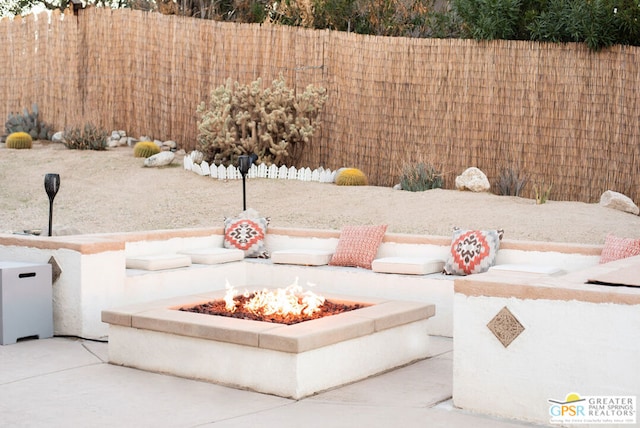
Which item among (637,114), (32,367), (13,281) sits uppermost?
(637,114)

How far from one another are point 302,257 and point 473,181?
6.15 metres

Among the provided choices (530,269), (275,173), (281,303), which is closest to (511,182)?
(275,173)

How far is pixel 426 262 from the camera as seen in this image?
21.4ft

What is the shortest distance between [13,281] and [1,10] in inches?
704

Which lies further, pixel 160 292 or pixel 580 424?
pixel 160 292

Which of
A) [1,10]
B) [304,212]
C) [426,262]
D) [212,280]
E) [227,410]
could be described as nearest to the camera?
[227,410]

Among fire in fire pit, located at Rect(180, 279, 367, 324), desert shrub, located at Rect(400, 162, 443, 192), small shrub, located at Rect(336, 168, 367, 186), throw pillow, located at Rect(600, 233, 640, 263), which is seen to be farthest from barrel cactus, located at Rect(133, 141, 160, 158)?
throw pillow, located at Rect(600, 233, 640, 263)

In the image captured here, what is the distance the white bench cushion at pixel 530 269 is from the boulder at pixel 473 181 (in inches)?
253

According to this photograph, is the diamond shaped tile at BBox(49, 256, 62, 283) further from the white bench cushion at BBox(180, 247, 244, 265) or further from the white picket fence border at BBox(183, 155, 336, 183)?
the white picket fence border at BBox(183, 155, 336, 183)

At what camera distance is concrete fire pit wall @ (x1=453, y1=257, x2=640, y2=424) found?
388cm

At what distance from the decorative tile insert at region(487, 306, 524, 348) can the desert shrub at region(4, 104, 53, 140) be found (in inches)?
561

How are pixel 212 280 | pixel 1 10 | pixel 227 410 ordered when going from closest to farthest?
pixel 227 410 → pixel 212 280 → pixel 1 10

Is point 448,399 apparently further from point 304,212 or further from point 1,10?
point 1,10

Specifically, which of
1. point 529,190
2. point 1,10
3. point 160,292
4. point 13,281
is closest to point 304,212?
point 529,190
